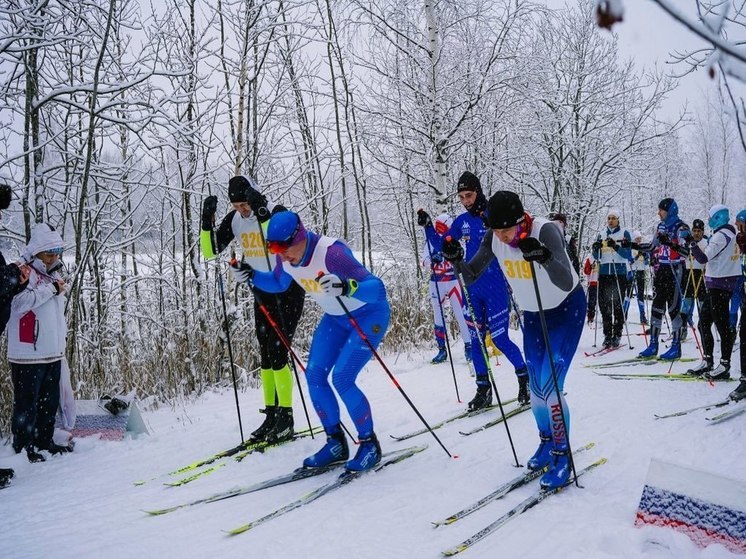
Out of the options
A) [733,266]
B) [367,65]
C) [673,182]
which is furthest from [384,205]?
[673,182]

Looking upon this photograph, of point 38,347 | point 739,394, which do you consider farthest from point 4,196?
point 739,394

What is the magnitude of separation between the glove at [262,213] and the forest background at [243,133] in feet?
3.97

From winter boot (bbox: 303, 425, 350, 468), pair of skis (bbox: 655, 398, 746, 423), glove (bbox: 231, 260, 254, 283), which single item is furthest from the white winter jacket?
pair of skis (bbox: 655, 398, 746, 423)

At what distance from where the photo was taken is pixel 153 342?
23.9ft

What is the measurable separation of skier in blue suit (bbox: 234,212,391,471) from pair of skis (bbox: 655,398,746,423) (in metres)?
2.77

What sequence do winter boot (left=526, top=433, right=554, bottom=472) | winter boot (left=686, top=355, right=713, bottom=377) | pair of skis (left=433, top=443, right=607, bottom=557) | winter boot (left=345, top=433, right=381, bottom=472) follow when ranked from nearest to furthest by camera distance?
pair of skis (left=433, top=443, right=607, bottom=557) < winter boot (left=526, top=433, right=554, bottom=472) < winter boot (left=345, top=433, right=381, bottom=472) < winter boot (left=686, top=355, right=713, bottom=377)

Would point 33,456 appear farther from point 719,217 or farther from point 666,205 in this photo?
point 666,205

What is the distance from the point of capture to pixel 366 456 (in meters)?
3.79

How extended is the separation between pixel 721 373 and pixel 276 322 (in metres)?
5.11

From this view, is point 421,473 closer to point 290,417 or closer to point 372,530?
point 372,530

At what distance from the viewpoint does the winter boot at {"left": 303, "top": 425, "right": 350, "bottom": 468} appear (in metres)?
3.86

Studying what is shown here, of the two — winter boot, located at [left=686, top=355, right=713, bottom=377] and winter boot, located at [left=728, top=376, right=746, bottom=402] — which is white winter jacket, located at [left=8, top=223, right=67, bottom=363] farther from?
winter boot, located at [left=686, top=355, right=713, bottom=377]

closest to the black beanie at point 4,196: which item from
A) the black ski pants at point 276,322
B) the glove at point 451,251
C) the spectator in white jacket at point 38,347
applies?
the spectator in white jacket at point 38,347

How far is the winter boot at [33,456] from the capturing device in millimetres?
4367
